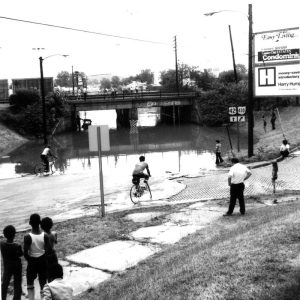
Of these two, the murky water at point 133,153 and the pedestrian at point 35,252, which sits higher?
the pedestrian at point 35,252

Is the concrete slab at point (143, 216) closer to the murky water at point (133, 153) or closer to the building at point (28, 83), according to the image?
the murky water at point (133, 153)

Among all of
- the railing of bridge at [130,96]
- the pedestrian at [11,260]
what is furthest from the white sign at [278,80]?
the railing of bridge at [130,96]

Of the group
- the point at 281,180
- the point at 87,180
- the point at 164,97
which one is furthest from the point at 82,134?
the point at 281,180

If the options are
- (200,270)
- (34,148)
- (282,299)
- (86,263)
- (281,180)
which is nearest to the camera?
(282,299)

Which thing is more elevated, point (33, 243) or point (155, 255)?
point (33, 243)

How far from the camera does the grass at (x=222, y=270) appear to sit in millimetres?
6176

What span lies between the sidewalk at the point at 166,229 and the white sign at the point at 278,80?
3583 millimetres

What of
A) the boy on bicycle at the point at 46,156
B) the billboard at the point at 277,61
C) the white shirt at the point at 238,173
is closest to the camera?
the billboard at the point at 277,61

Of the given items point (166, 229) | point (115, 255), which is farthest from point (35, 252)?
point (166, 229)

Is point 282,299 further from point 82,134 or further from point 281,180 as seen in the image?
point 82,134

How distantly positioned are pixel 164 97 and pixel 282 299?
209ft

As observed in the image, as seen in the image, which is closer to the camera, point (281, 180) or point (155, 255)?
point (155, 255)

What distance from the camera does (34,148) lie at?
4841cm

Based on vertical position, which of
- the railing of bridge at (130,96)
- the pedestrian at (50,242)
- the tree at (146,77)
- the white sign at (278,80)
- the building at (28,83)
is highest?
the tree at (146,77)
